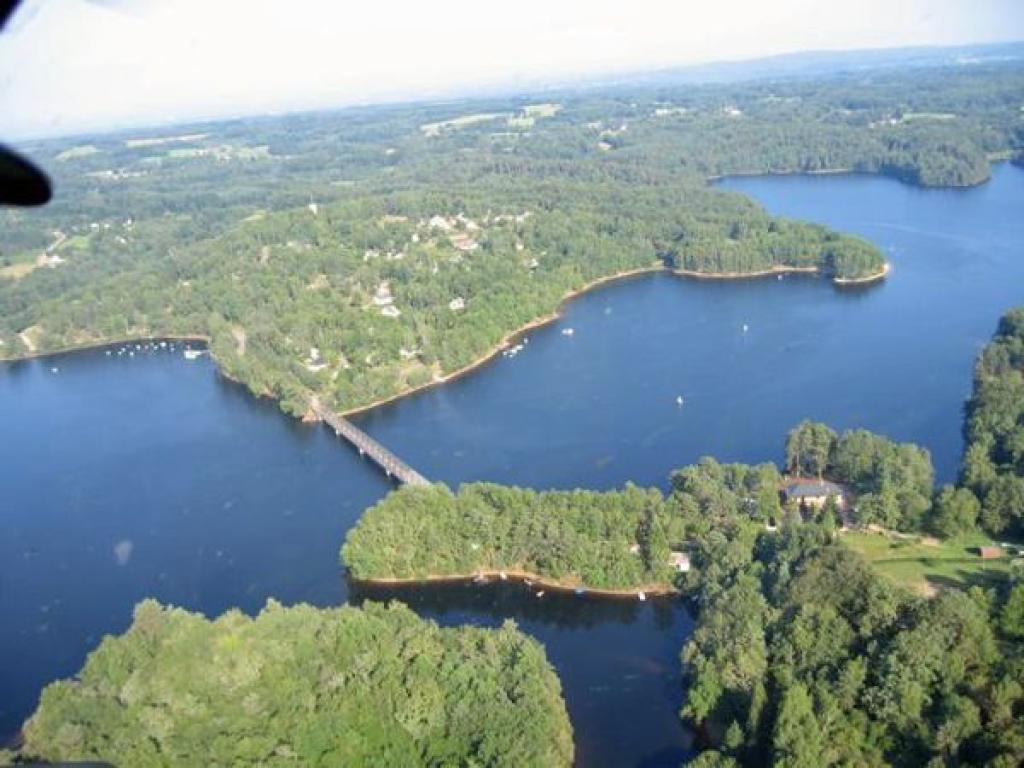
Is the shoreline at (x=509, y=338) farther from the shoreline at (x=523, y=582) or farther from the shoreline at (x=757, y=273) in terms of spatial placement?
the shoreline at (x=523, y=582)

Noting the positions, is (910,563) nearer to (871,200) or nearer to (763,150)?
(871,200)

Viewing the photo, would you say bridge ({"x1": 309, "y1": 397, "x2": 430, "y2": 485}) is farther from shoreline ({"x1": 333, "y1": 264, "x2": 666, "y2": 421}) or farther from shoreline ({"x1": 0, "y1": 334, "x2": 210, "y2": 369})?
shoreline ({"x1": 0, "y1": 334, "x2": 210, "y2": 369})

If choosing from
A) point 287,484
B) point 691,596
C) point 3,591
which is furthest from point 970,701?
point 3,591

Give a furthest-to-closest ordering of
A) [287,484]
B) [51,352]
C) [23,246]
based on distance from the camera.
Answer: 1. [23,246]
2. [51,352]
3. [287,484]

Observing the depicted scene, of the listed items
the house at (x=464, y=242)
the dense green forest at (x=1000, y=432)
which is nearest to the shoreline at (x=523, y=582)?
the dense green forest at (x=1000, y=432)

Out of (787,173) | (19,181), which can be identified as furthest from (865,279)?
(19,181)

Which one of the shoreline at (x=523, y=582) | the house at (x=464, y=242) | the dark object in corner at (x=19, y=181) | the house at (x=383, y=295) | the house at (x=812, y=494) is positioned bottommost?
the shoreline at (x=523, y=582)
